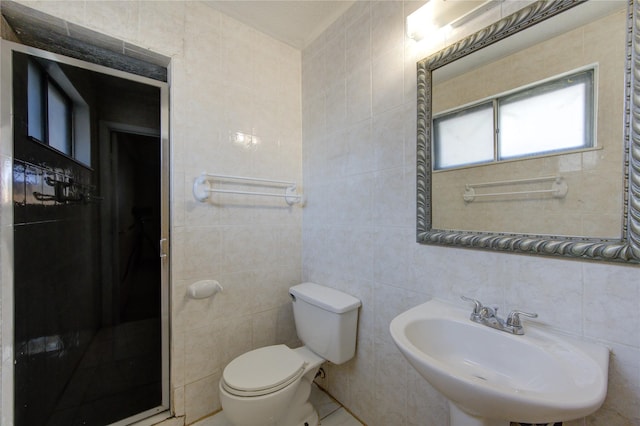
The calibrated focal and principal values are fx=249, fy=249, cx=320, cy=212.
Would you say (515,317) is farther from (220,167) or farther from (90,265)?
(90,265)

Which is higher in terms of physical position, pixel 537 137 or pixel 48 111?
pixel 48 111

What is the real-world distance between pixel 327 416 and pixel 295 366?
488 mm

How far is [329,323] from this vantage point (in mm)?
1389

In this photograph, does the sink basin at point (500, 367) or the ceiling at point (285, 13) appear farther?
the ceiling at point (285, 13)

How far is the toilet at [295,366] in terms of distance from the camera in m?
1.13

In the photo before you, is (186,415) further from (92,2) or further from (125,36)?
(92,2)

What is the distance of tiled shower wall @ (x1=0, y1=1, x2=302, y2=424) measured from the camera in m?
1.38

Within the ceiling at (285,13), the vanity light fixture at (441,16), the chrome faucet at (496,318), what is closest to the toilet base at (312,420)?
the chrome faucet at (496,318)

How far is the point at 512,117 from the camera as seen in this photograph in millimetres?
915

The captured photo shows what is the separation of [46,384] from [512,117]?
2.27 metres

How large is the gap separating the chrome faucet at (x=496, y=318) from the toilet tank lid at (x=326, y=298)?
611 millimetres

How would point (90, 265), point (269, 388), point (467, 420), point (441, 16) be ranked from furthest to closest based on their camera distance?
point (90, 265) < point (269, 388) < point (441, 16) < point (467, 420)

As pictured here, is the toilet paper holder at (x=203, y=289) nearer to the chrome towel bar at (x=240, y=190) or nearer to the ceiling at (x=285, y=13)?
the chrome towel bar at (x=240, y=190)

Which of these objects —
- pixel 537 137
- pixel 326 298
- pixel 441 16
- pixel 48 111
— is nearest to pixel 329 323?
pixel 326 298
